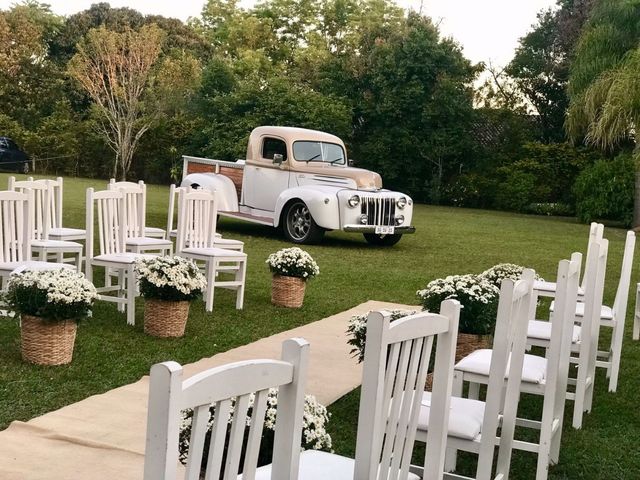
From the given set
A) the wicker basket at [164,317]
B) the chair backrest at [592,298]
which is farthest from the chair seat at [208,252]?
the chair backrest at [592,298]

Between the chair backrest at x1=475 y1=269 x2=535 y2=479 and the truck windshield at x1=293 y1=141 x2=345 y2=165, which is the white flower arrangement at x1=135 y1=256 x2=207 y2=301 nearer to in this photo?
the chair backrest at x1=475 y1=269 x2=535 y2=479

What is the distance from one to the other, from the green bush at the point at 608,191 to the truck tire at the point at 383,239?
10477 millimetres

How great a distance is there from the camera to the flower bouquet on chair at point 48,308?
5.59 metres

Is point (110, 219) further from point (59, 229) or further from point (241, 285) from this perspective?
point (59, 229)

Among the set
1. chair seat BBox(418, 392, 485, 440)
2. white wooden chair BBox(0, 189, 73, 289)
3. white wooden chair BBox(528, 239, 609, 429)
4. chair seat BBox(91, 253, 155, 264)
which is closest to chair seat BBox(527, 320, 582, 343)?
white wooden chair BBox(528, 239, 609, 429)

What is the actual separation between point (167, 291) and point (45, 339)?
1276 millimetres

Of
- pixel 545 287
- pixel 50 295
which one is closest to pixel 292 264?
pixel 545 287

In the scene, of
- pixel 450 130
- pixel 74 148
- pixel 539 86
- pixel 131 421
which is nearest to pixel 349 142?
pixel 450 130

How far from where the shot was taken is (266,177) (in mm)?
15516

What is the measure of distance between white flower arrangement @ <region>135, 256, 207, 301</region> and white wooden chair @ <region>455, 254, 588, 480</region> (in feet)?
9.31

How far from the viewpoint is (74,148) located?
3359cm

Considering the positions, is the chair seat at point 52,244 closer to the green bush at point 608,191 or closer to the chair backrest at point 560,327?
the chair backrest at point 560,327

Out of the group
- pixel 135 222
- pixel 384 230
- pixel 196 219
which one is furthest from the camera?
pixel 384 230

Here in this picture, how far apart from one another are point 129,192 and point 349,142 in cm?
2210
